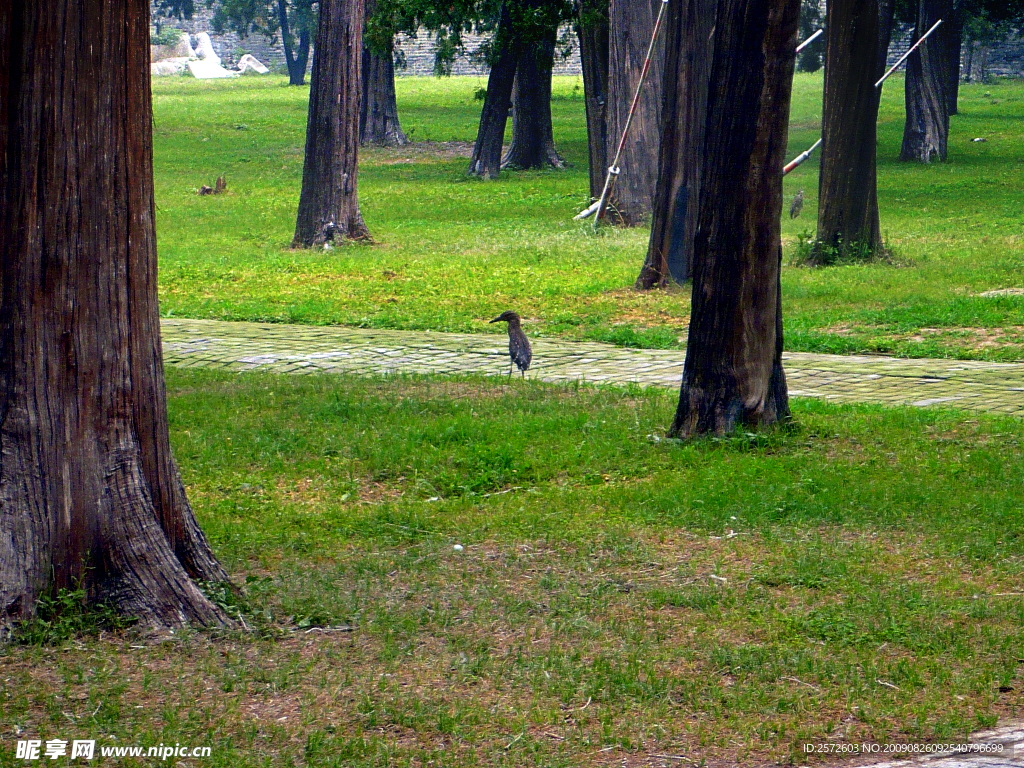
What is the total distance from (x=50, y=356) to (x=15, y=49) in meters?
1.14

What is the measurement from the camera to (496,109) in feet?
99.2

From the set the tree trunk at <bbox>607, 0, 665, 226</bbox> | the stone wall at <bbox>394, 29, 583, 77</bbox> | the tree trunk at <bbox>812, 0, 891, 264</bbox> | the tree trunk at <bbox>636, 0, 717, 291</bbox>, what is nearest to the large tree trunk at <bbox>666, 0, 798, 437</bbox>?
the tree trunk at <bbox>636, 0, 717, 291</bbox>

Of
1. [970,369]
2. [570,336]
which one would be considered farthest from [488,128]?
[970,369]

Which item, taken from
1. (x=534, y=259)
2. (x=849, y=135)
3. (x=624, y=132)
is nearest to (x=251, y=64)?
(x=624, y=132)

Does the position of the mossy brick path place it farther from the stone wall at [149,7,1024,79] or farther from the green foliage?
the green foliage

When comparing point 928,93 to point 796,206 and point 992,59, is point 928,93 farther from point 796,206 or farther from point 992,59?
point 992,59

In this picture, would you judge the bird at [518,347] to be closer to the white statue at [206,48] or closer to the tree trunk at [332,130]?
A: the tree trunk at [332,130]

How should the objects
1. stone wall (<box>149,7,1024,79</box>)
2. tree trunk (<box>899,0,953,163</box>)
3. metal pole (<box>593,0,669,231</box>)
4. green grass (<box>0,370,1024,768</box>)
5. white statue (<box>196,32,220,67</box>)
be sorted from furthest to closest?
white statue (<box>196,32,220,67</box>) → stone wall (<box>149,7,1024,79</box>) → tree trunk (<box>899,0,953,163</box>) → metal pole (<box>593,0,669,231</box>) → green grass (<box>0,370,1024,768</box>)

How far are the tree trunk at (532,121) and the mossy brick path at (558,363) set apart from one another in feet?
67.3

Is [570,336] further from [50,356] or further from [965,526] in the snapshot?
[50,356]

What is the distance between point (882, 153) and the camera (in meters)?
35.4

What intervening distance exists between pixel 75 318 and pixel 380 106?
33817 millimetres

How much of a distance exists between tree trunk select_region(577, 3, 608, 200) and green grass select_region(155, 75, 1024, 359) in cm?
104

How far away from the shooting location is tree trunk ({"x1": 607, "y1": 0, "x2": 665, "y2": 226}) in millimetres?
20672
